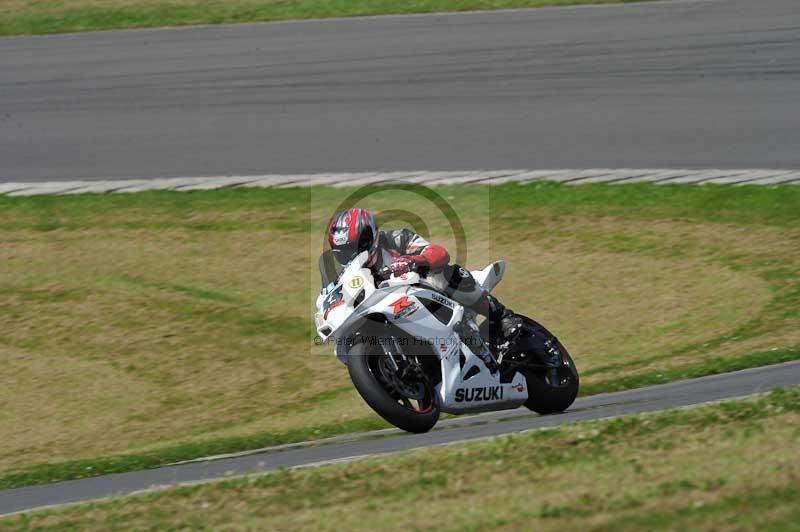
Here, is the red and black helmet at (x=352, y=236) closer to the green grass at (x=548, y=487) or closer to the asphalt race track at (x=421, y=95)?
the green grass at (x=548, y=487)

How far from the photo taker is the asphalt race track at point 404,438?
853 centimetres

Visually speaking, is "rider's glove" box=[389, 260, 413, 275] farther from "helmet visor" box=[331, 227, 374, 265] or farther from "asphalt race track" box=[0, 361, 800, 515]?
"asphalt race track" box=[0, 361, 800, 515]

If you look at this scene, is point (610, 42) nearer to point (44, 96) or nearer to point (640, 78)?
point (640, 78)

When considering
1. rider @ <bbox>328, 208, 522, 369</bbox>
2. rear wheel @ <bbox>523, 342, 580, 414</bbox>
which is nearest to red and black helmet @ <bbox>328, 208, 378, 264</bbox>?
rider @ <bbox>328, 208, 522, 369</bbox>

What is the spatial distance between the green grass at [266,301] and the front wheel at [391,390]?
50.7 inches

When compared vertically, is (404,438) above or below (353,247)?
below

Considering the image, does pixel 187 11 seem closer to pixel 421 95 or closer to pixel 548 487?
pixel 421 95

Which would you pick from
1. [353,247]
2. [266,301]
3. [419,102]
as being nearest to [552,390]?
[353,247]

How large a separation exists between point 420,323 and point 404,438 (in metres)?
0.86

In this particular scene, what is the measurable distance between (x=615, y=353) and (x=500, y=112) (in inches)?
297

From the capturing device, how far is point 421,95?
19266 mm

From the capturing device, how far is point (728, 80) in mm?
18734

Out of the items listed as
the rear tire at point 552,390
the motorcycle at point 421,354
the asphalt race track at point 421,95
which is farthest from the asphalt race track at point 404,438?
the asphalt race track at point 421,95

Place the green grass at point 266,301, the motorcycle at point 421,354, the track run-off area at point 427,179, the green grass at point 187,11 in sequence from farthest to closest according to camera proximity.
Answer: the green grass at point 187,11 → the track run-off area at point 427,179 → the green grass at point 266,301 → the motorcycle at point 421,354
